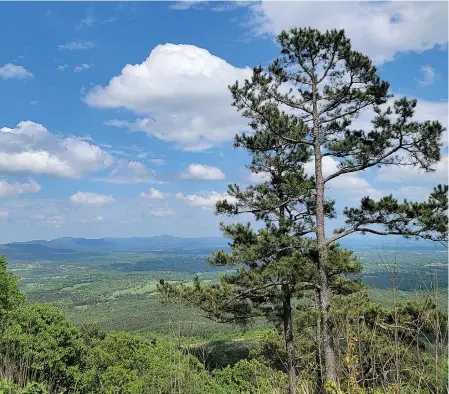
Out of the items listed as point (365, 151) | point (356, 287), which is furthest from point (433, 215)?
point (356, 287)

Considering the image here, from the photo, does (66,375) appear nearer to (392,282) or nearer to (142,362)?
(142,362)

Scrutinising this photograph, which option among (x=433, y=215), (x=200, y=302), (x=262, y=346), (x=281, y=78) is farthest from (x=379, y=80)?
(x=262, y=346)

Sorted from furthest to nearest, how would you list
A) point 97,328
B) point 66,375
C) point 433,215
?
point 97,328 < point 66,375 < point 433,215

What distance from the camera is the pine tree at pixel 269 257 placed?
39.1ft

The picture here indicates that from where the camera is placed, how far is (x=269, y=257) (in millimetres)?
13016

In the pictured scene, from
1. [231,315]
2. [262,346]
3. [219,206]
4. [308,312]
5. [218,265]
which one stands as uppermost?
[219,206]

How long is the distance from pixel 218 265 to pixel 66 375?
419 inches

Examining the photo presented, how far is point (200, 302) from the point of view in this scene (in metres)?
13.7

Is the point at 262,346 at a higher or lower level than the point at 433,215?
lower

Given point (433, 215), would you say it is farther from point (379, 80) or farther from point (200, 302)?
point (200, 302)

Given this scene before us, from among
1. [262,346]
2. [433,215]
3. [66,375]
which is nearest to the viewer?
[433,215]

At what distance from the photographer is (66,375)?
18250 mm

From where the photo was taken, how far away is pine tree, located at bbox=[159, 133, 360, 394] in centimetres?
1193

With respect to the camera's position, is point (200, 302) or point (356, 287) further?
point (200, 302)
